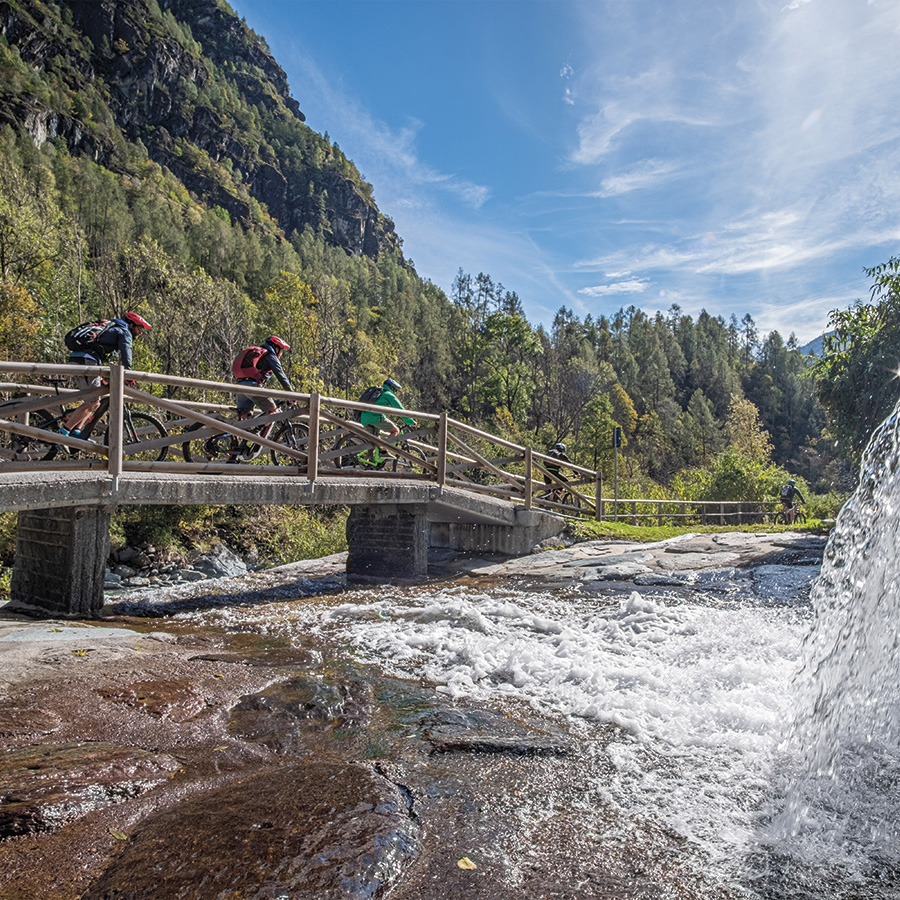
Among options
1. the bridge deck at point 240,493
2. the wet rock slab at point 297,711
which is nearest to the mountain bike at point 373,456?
the bridge deck at point 240,493

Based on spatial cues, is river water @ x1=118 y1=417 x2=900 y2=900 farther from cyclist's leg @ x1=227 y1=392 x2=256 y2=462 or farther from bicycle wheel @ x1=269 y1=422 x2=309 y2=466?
bicycle wheel @ x1=269 y1=422 x2=309 y2=466

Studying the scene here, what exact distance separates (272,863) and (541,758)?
5.47 feet

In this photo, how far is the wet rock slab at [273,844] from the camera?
7.26ft

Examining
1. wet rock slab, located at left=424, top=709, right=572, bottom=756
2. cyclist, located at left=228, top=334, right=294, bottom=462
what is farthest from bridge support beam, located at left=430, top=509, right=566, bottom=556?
wet rock slab, located at left=424, top=709, right=572, bottom=756

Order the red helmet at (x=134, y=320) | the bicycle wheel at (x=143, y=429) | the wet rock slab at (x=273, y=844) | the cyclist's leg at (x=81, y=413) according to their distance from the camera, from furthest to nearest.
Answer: the bicycle wheel at (x=143, y=429), the red helmet at (x=134, y=320), the cyclist's leg at (x=81, y=413), the wet rock slab at (x=273, y=844)

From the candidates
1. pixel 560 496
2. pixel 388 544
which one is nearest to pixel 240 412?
pixel 388 544

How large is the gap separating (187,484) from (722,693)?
5.85m

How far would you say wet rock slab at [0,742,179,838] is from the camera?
2.54 meters

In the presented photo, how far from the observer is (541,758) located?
3.51 m

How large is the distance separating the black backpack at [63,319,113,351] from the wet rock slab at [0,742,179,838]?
527 cm

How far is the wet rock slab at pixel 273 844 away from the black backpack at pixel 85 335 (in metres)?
5.96

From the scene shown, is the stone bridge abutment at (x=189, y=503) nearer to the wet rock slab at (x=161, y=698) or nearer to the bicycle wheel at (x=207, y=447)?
the bicycle wheel at (x=207, y=447)

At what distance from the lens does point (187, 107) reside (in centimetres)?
12212

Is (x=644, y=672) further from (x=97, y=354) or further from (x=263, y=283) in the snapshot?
(x=263, y=283)
